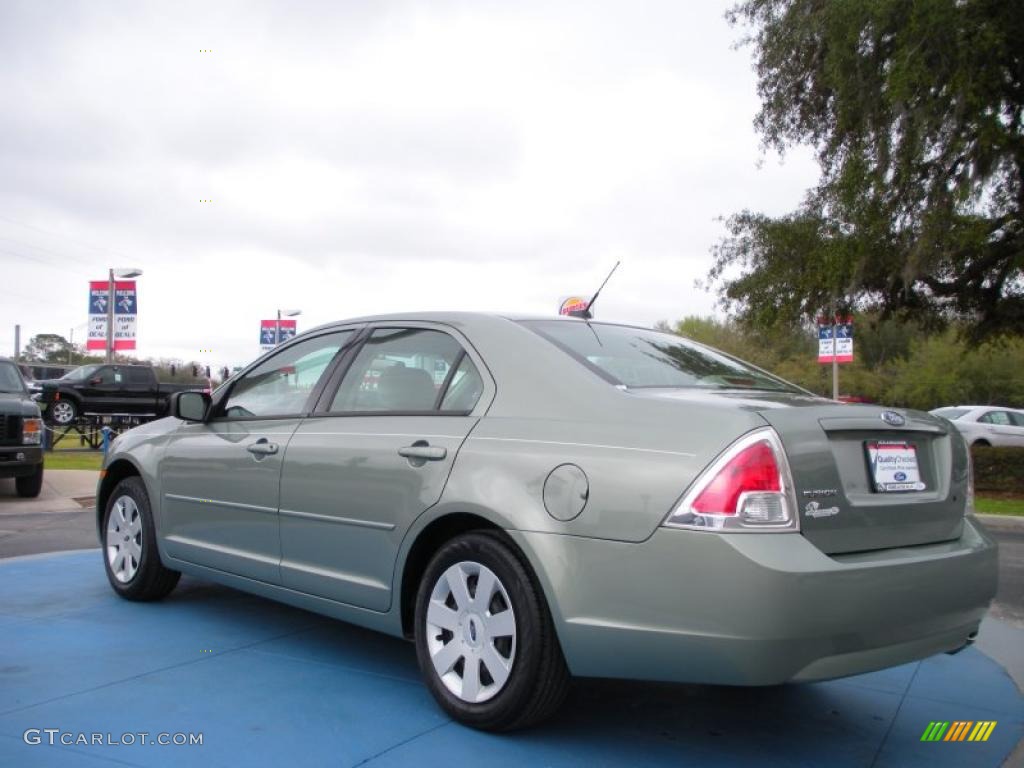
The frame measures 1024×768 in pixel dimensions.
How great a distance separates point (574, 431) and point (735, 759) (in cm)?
132

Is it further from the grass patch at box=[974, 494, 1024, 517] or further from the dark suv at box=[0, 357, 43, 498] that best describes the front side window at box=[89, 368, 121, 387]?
the grass patch at box=[974, 494, 1024, 517]

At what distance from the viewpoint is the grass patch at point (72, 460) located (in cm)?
1738

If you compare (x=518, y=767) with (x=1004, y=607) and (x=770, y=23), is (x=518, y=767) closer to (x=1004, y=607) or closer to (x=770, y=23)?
(x=1004, y=607)

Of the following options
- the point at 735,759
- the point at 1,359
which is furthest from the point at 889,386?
the point at 735,759

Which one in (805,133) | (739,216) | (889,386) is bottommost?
(889,386)

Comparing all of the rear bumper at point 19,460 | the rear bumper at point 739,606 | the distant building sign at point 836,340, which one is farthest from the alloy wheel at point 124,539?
the distant building sign at point 836,340

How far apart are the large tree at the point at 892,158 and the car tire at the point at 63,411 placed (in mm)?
19994

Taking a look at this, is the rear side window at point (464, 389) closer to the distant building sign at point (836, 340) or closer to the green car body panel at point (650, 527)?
the green car body panel at point (650, 527)

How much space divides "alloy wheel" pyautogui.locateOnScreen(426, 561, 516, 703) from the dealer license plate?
1.38 m

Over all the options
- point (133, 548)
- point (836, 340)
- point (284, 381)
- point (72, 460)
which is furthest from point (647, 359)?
point (72, 460)

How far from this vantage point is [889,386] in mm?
60156

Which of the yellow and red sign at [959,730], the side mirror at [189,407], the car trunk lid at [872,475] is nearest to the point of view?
the car trunk lid at [872,475]

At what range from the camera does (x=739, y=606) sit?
2.88 metres

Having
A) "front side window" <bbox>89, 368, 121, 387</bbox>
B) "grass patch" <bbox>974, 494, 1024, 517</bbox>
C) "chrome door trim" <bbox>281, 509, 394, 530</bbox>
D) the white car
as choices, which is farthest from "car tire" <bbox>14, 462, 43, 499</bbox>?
the white car
